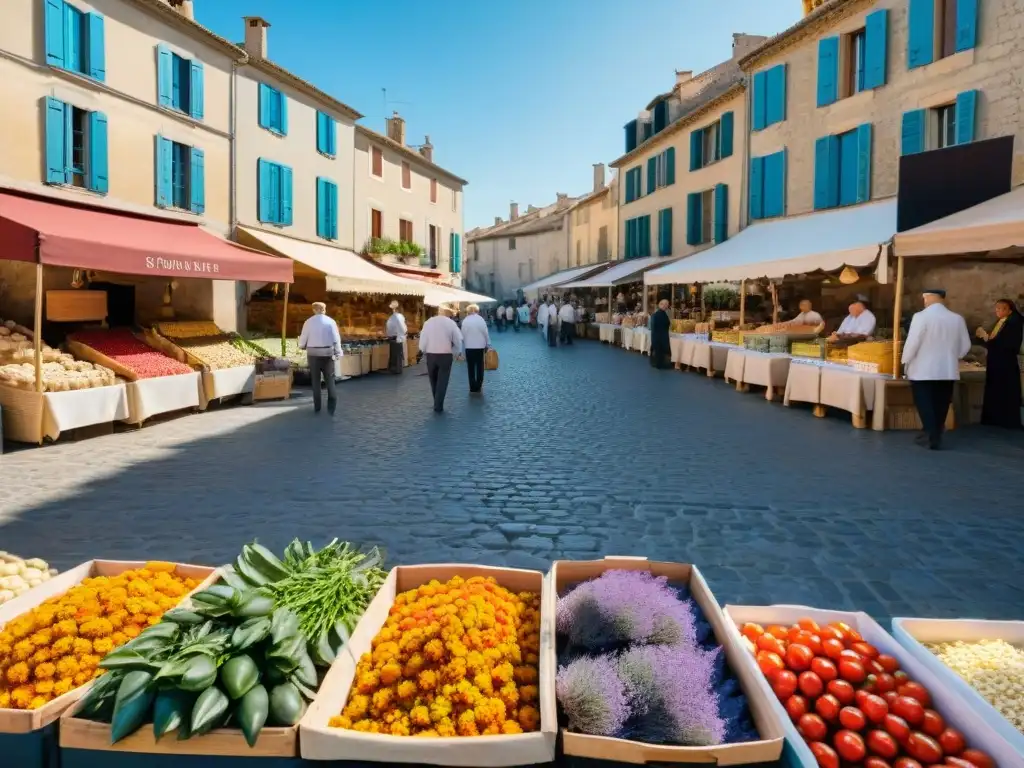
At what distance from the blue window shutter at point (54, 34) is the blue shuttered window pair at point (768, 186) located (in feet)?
49.4

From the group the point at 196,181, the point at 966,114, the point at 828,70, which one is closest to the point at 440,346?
the point at 196,181

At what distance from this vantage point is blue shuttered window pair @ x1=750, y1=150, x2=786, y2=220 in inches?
739

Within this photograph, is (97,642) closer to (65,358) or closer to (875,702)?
(875,702)

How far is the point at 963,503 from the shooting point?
5938 mm

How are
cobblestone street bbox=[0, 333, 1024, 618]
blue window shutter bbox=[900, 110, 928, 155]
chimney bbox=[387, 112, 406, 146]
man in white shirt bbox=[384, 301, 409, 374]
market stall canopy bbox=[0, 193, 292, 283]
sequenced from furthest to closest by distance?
chimney bbox=[387, 112, 406, 146] < man in white shirt bbox=[384, 301, 409, 374] < blue window shutter bbox=[900, 110, 928, 155] < market stall canopy bbox=[0, 193, 292, 283] < cobblestone street bbox=[0, 333, 1024, 618]

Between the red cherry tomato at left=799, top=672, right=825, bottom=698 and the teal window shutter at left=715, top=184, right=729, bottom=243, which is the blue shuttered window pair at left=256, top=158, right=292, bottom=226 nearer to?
the teal window shutter at left=715, top=184, right=729, bottom=243

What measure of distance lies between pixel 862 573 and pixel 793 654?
2.29 m

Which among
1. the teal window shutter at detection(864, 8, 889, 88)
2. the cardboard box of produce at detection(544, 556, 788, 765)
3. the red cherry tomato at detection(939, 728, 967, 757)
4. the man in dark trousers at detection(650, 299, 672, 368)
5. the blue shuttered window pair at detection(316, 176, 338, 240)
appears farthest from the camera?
the blue shuttered window pair at detection(316, 176, 338, 240)

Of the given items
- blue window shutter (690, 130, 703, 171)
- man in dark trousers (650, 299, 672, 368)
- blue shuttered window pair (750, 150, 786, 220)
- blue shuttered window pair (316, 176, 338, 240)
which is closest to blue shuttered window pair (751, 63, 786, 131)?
blue shuttered window pair (750, 150, 786, 220)

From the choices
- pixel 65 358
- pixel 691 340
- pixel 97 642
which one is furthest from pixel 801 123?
pixel 97 642

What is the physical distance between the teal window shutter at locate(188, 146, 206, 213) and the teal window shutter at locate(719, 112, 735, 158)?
46.5 feet

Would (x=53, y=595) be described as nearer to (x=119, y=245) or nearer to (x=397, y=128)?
(x=119, y=245)

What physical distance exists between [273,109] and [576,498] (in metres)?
15.1

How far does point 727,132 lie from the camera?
22.0 m
